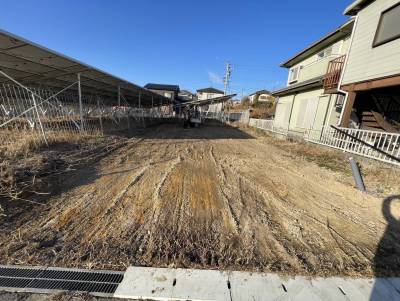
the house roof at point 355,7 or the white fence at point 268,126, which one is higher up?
the house roof at point 355,7

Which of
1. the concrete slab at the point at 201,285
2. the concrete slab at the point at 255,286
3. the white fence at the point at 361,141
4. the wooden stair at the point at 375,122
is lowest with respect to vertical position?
the concrete slab at the point at 201,285

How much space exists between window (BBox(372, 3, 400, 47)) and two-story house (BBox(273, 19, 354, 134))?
6.48ft

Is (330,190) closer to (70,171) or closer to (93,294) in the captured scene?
(93,294)

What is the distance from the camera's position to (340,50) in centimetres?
956

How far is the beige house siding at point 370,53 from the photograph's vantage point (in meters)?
5.73

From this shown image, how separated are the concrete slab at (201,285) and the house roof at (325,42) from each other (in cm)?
1062

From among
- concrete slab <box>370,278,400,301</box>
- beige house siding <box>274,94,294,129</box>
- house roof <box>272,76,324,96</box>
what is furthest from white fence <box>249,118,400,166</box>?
beige house siding <box>274,94,294,129</box>

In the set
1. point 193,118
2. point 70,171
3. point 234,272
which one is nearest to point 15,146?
point 70,171

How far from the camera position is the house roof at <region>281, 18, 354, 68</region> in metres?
8.62

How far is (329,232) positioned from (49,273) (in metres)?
3.30

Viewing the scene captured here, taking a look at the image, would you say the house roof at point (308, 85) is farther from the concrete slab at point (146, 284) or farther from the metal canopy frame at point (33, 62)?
the concrete slab at point (146, 284)

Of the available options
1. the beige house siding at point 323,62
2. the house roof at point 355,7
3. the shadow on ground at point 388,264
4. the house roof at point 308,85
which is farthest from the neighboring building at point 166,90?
the shadow on ground at point 388,264

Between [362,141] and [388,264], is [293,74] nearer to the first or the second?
[362,141]

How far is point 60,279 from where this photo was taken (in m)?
1.85
